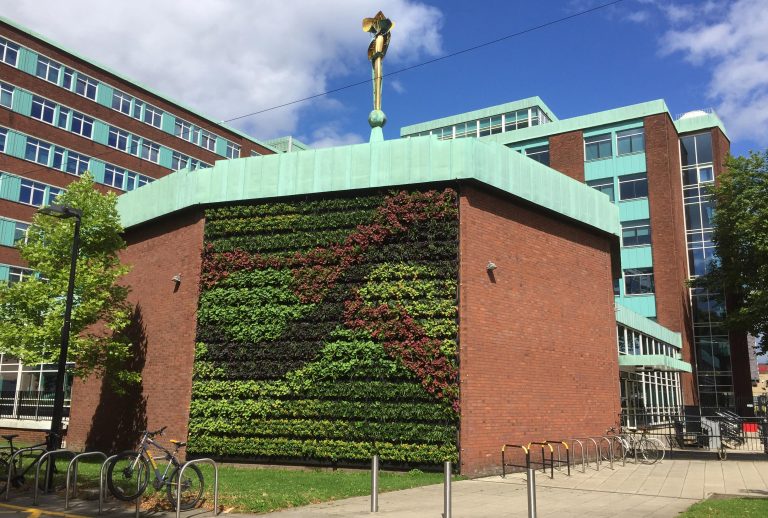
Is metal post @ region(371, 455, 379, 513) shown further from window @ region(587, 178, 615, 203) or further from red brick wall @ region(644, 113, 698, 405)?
window @ region(587, 178, 615, 203)

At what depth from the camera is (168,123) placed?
54.6 metres

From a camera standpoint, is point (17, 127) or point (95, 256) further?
point (17, 127)

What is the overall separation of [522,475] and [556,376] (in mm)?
3262

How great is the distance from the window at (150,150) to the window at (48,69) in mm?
8343

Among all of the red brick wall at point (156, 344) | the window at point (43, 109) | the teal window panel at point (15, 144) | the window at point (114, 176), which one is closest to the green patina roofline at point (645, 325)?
the red brick wall at point (156, 344)

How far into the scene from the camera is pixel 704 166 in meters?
44.1

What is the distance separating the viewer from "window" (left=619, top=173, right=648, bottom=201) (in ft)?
138

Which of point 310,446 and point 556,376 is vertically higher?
point 556,376

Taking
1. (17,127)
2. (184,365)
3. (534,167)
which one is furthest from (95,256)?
(17,127)

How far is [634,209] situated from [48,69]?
134 feet

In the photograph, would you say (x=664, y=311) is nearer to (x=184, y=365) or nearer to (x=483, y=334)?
(x=483, y=334)

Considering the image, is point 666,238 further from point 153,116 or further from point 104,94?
point 104,94

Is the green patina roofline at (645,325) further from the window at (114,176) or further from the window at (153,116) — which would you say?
the window at (153,116)

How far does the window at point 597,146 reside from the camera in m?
43.8
